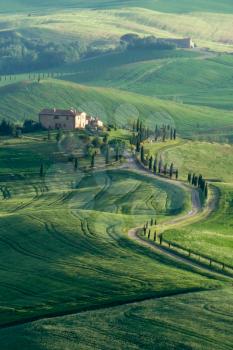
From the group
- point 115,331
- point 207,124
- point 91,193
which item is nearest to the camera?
point 115,331

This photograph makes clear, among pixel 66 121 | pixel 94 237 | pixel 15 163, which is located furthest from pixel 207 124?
pixel 94 237

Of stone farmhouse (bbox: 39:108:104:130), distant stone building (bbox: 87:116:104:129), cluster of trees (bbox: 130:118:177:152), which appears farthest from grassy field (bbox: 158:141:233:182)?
stone farmhouse (bbox: 39:108:104:130)

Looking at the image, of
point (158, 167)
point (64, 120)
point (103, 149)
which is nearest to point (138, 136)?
point (103, 149)

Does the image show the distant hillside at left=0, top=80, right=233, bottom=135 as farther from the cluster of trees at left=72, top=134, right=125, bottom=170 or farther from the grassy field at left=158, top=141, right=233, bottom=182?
the cluster of trees at left=72, top=134, right=125, bottom=170

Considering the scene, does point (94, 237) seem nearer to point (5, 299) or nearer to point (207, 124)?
point (5, 299)

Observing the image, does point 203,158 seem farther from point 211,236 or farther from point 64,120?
point 211,236

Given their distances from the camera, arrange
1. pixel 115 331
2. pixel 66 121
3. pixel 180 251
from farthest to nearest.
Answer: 1. pixel 66 121
2. pixel 180 251
3. pixel 115 331
